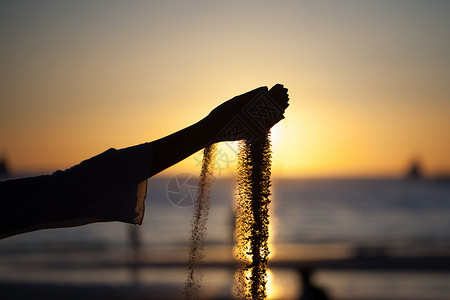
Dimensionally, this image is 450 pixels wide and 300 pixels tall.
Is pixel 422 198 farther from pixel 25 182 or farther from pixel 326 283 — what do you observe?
pixel 25 182

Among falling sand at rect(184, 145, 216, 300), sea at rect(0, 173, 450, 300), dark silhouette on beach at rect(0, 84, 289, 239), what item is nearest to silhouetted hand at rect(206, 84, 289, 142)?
dark silhouette on beach at rect(0, 84, 289, 239)

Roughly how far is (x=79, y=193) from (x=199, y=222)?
351mm

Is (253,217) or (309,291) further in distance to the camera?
(309,291)

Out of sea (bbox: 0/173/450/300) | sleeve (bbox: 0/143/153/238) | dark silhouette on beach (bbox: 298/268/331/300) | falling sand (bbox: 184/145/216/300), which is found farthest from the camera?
sea (bbox: 0/173/450/300)

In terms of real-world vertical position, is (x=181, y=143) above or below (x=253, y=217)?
above

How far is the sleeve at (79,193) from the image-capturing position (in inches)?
50.9

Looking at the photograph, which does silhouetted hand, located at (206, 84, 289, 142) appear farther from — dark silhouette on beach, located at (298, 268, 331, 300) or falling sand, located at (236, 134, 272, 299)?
dark silhouette on beach, located at (298, 268, 331, 300)

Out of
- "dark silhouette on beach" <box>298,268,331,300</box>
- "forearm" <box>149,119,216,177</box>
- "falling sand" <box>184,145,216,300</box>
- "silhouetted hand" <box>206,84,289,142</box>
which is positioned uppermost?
"silhouetted hand" <box>206,84,289,142</box>

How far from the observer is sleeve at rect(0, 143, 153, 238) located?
129cm

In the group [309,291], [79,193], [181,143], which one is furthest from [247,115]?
[309,291]

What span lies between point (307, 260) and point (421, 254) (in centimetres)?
374

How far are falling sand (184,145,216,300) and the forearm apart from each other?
0.14 metres

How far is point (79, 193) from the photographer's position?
1300mm

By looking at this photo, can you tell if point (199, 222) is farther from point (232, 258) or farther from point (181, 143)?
point (232, 258)
